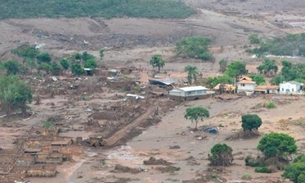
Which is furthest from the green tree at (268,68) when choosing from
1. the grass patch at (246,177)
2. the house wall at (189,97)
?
the grass patch at (246,177)

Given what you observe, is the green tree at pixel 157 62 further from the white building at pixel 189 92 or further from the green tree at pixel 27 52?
the white building at pixel 189 92

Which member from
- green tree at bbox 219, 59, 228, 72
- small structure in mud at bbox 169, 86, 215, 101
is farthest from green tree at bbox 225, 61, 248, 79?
small structure in mud at bbox 169, 86, 215, 101

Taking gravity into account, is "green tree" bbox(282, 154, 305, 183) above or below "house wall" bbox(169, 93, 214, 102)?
below

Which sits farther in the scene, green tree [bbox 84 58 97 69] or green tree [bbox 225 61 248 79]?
green tree [bbox 84 58 97 69]

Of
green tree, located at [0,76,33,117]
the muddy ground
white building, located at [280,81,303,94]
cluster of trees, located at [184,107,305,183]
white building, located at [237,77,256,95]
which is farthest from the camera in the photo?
white building, located at [237,77,256,95]

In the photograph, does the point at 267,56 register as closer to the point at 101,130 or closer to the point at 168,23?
the point at 168,23

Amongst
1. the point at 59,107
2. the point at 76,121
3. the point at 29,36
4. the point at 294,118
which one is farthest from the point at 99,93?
the point at 29,36

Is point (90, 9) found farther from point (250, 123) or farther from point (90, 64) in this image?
point (250, 123)

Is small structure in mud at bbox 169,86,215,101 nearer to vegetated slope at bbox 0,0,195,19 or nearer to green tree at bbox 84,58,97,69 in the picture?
green tree at bbox 84,58,97,69
